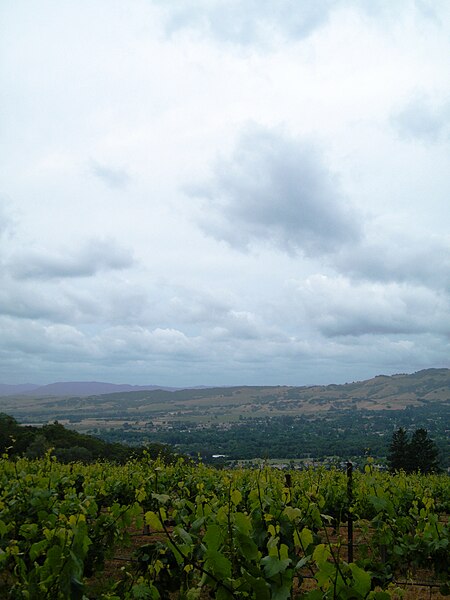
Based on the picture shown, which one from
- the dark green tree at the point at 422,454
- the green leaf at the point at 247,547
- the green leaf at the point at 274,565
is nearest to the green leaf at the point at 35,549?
the green leaf at the point at 247,547

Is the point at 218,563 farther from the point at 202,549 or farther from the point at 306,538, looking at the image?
the point at 306,538

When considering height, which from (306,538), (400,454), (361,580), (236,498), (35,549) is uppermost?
(236,498)

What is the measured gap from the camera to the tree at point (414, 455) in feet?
147

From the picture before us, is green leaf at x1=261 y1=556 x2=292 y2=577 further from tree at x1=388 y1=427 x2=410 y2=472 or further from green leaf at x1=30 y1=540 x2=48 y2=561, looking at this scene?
tree at x1=388 y1=427 x2=410 y2=472

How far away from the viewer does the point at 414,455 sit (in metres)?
45.4

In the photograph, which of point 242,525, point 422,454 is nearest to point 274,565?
point 242,525

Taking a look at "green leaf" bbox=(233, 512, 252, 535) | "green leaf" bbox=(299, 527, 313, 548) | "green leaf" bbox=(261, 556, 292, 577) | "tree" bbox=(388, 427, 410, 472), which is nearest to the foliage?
"tree" bbox=(388, 427, 410, 472)

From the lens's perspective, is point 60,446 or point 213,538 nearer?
point 213,538

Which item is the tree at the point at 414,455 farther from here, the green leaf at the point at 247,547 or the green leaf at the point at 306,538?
the green leaf at the point at 247,547

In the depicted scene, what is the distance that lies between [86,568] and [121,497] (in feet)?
20.3

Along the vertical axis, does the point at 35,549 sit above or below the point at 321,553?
below

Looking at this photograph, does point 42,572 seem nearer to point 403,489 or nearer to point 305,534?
point 305,534

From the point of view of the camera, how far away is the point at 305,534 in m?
3.64

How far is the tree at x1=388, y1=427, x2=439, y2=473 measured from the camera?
44.8m
